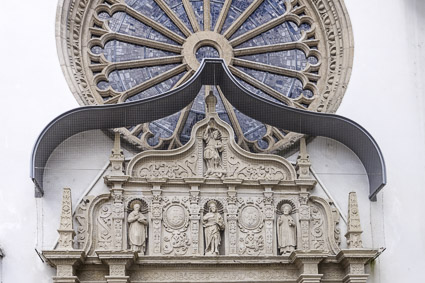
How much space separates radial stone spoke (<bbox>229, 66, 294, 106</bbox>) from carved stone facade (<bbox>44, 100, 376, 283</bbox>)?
1.29 meters

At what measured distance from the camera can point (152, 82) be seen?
1872 cm

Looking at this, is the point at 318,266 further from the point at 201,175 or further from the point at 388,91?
the point at 388,91

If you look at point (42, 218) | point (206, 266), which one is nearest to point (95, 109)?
point (42, 218)

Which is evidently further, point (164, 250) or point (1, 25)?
point (1, 25)

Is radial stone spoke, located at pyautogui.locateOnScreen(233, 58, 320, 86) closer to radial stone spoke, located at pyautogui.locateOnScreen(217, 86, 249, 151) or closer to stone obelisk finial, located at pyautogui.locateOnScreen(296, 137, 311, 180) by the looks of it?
radial stone spoke, located at pyautogui.locateOnScreen(217, 86, 249, 151)

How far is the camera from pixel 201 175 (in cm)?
1741

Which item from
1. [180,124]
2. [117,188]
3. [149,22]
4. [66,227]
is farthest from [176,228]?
[149,22]

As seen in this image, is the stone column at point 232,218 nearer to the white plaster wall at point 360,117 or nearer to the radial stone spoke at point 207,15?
the white plaster wall at point 360,117

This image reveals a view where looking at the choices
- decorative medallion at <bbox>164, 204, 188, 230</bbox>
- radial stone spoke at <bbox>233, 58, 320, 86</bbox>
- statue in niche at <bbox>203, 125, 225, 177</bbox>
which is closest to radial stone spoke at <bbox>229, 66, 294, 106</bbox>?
radial stone spoke at <bbox>233, 58, 320, 86</bbox>

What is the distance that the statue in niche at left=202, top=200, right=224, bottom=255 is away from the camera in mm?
16891

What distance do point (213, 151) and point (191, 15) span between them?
320cm

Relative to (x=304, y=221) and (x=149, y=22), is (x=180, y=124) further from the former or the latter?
(x=304, y=221)

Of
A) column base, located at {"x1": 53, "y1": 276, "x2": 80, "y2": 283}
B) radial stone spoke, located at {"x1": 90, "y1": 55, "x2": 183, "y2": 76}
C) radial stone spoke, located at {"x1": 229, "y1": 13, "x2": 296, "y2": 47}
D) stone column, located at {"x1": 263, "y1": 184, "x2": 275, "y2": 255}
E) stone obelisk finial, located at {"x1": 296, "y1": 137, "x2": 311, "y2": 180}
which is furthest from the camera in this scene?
radial stone spoke, located at {"x1": 229, "y1": 13, "x2": 296, "y2": 47}

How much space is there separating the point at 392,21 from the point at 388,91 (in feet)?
4.83
